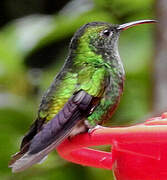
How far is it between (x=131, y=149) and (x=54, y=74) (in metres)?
2.83

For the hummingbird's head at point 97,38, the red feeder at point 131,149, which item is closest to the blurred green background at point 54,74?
the hummingbird's head at point 97,38

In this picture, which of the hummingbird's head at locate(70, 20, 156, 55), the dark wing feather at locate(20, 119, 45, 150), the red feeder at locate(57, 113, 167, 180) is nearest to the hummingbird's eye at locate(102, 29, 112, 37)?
the hummingbird's head at locate(70, 20, 156, 55)

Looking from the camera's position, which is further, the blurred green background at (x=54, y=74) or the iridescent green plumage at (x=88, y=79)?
the blurred green background at (x=54, y=74)

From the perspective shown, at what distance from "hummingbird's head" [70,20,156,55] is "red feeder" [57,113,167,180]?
0.62 meters

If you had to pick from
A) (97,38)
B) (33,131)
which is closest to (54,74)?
(97,38)

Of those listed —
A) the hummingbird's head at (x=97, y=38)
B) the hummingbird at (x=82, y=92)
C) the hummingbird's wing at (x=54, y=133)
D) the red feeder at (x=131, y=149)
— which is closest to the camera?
the red feeder at (x=131, y=149)

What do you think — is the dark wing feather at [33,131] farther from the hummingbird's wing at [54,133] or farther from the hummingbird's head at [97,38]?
the hummingbird's head at [97,38]

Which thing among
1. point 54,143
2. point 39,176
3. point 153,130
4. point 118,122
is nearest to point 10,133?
point 39,176

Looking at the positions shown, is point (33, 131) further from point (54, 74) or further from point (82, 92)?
point (54, 74)

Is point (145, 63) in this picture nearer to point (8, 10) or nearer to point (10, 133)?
point (10, 133)

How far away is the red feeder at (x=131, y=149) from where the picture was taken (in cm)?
199

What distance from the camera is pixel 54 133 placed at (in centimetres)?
238

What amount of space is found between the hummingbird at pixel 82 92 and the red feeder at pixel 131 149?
0.08 m

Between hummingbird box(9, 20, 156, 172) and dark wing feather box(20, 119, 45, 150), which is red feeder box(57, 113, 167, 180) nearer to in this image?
hummingbird box(9, 20, 156, 172)
